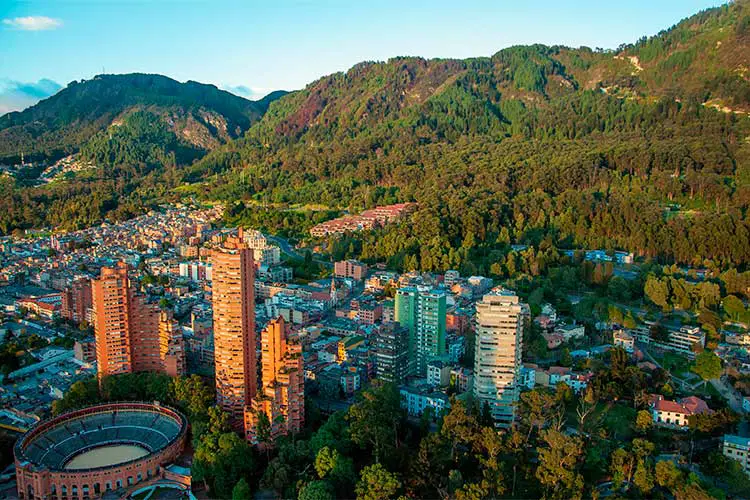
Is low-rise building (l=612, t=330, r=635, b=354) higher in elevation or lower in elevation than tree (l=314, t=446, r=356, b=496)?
higher

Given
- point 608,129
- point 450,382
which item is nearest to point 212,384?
point 450,382

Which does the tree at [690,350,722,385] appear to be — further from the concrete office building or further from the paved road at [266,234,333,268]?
the paved road at [266,234,333,268]

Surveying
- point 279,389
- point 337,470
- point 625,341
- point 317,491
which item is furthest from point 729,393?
point 279,389

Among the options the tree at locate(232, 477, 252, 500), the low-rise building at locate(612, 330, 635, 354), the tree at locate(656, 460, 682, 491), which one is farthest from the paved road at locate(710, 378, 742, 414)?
the tree at locate(232, 477, 252, 500)

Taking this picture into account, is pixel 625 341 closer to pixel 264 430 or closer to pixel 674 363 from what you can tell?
pixel 674 363

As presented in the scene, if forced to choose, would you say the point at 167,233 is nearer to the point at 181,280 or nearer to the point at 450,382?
the point at 181,280

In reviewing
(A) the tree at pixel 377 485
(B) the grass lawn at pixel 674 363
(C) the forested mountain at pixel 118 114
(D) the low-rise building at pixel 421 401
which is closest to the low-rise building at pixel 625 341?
(B) the grass lawn at pixel 674 363
